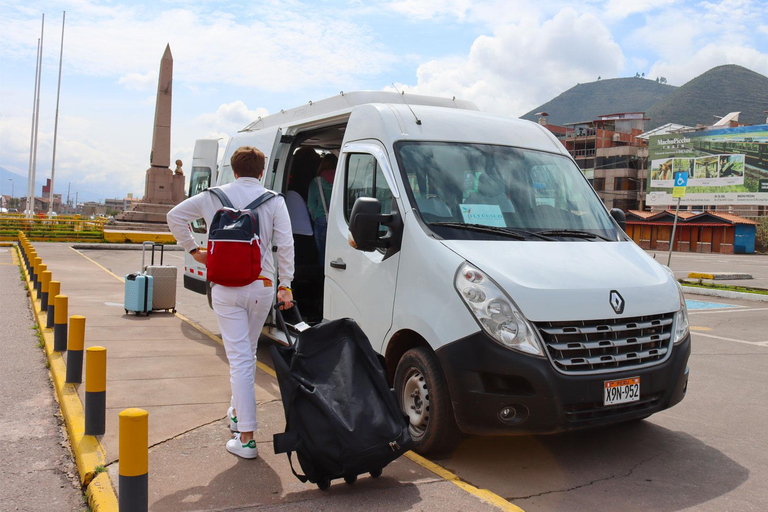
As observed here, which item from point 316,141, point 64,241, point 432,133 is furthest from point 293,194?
point 64,241

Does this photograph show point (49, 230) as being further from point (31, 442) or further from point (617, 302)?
point (617, 302)

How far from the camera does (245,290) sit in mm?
4344

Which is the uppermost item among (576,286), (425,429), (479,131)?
(479,131)

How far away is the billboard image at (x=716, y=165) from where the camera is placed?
2266 inches

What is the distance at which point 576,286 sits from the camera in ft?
13.8

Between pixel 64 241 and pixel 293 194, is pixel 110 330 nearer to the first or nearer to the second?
pixel 293 194

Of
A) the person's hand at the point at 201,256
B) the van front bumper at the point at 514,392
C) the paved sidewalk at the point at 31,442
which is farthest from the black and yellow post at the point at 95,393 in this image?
the van front bumper at the point at 514,392

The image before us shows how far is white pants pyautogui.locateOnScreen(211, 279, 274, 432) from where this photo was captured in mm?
4336

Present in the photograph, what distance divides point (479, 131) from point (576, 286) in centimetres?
184

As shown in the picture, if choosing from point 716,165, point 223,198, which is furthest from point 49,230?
point 716,165

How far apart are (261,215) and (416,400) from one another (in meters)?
1.54

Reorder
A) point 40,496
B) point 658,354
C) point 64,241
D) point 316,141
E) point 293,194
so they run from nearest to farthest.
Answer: point 40,496
point 658,354
point 293,194
point 316,141
point 64,241

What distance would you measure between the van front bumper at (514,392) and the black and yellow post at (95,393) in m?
2.24

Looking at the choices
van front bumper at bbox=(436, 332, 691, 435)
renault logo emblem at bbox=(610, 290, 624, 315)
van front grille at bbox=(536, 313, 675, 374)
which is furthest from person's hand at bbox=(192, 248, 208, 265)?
renault logo emblem at bbox=(610, 290, 624, 315)
